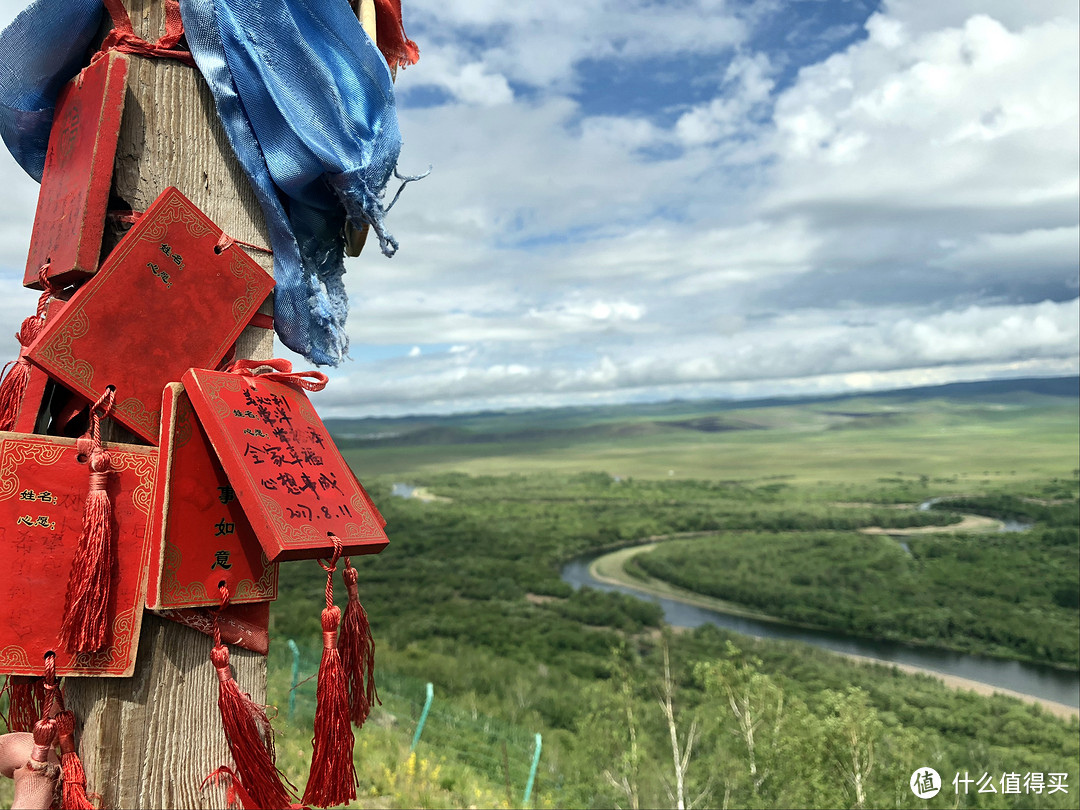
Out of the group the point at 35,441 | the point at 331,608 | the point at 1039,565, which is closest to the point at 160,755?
the point at 331,608

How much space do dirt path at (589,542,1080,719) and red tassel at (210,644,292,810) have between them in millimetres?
23664

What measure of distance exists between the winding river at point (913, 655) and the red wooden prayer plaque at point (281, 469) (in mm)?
27274

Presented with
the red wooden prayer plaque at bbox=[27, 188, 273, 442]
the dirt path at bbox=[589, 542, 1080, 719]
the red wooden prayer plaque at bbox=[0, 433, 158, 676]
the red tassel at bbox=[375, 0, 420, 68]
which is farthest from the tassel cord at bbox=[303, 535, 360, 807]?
the dirt path at bbox=[589, 542, 1080, 719]

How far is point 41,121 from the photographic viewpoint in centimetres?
123

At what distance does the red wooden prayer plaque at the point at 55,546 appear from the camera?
0.96 metres

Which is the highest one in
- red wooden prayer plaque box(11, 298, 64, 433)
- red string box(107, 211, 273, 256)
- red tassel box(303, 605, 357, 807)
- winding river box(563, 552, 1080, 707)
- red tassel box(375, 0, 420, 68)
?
red tassel box(375, 0, 420, 68)

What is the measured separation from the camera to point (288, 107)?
113 cm

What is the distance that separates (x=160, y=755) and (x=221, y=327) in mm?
659

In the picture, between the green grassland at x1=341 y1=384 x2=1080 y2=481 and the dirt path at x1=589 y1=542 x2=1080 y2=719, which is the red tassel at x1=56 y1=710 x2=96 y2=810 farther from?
the green grassland at x1=341 y1=384 x2=1080 y2=481

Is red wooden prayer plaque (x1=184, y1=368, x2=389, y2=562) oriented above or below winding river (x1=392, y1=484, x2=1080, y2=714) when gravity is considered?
above

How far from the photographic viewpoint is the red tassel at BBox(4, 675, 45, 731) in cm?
106

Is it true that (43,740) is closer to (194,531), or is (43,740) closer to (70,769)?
(70,769)

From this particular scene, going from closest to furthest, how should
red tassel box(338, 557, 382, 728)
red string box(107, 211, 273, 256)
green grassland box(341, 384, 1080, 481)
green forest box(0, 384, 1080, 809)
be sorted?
1. red string box(107, 211, 273, 256)
2. red tassel box(338, 557, 382, 728)
3. green forest box(0, 384, 1080, 809)
4. green grassland box(341, 384, 1080, 481)

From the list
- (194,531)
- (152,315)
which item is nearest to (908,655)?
(194,531)
